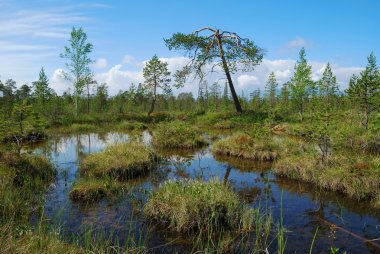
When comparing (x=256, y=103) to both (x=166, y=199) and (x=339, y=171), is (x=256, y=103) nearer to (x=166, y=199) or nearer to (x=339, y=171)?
(x=339, y=171)

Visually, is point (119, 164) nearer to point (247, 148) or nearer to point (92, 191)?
point (92, 191)

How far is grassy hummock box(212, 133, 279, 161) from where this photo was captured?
14836 millimetres

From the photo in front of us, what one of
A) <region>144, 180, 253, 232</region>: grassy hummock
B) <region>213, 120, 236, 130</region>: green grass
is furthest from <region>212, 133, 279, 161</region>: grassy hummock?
<region>213, 120, 236, 130</region>: green grass

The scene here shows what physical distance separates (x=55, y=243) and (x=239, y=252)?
11.3 ft

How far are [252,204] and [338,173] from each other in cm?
339

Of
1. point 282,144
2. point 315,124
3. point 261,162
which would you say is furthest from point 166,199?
point 282,144

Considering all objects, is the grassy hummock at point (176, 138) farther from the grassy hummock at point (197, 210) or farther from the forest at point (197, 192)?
the grassy hummock at point (197, 210)

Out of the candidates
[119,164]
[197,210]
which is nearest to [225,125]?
[119,164]

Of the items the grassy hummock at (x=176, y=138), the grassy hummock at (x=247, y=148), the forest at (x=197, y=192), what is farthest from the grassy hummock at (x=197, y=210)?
the grassy hummock at (x=176, y=138)

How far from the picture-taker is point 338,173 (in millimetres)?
10086

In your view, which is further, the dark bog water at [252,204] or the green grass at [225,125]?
the green grass at [225,125]

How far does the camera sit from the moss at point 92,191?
909 cm

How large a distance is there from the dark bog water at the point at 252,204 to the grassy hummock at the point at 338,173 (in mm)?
390

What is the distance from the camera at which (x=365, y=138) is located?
16.6 m
